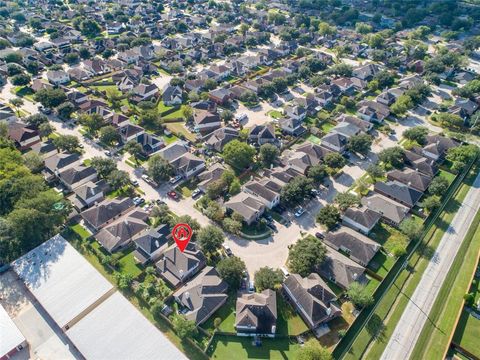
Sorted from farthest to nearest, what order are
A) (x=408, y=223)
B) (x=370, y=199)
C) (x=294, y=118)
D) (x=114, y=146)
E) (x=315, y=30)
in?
1. (x=315, y=30)
2. (x=294, y=118)
3. (x=114, y=146)
4. (x=370, y=199)
5. (x=408, y=223)

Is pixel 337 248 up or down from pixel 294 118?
down

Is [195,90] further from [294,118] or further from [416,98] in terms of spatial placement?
[416,98]

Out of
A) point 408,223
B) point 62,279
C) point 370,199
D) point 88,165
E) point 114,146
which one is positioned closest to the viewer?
point 62,279

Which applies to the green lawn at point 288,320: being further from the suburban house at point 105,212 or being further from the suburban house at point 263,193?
the suburban house at point 105,212

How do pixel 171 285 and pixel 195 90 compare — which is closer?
pixel 171 285

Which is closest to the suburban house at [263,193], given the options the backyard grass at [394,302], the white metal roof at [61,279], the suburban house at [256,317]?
the suburban house at [256,317]

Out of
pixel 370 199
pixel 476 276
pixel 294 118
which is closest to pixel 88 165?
pixel 294 118
